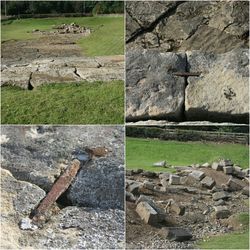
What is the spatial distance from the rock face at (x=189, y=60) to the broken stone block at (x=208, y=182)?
21.3 inches

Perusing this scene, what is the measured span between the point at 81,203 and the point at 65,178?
25cm

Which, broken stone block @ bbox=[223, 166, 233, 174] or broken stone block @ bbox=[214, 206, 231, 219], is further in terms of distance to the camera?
broken stone block @ bbox=[223, 166, 233, 174]

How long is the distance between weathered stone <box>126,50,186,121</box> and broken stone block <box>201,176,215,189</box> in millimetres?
601

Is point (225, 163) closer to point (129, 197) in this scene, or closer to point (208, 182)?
point (208, 182)

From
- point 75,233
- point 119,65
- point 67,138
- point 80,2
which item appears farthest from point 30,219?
point 80,2

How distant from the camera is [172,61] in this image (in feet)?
16.3

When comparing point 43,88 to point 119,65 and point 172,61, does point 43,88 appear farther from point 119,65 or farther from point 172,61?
point 172,61

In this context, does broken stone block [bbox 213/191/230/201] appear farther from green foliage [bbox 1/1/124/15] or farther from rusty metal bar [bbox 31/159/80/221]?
green foliage [bbox 1/1/124/15]

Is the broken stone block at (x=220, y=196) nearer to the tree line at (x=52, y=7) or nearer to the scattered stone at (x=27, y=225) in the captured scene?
the scattered stone at (x=27, y=225)

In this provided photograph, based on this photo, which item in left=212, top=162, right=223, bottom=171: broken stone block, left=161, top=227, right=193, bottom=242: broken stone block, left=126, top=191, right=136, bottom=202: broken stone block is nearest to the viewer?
left=161, top=227, right=193, bottom=242: broken stone block

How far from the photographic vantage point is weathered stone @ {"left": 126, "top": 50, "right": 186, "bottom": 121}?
489 centimetres

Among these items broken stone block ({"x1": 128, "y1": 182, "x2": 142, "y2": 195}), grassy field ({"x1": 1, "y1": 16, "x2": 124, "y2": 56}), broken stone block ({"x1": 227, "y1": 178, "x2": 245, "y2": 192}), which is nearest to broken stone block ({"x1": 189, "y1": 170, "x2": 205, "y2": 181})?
broken stone block ({"x1": 227, "y1": 178, "x2": 245, "y2": 192})

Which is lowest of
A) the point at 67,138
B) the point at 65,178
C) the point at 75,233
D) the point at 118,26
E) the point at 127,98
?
the point at 75,233

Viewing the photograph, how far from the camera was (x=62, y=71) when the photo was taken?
507 cm
